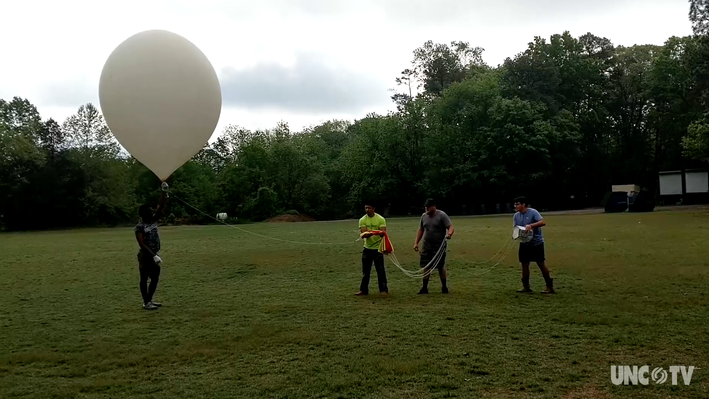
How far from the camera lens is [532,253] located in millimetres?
10039

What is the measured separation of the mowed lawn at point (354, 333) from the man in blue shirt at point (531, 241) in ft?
1.42

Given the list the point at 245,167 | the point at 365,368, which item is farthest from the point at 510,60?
the point at 365,368

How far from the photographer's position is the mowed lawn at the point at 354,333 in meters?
5.53

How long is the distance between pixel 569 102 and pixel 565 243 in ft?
130

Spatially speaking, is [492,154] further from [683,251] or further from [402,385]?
[402,385]

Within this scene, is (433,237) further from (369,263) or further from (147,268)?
(147,268)

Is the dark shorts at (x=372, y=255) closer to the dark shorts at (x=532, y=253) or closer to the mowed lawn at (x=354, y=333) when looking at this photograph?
the mowed lawn at (x=354, y=333)

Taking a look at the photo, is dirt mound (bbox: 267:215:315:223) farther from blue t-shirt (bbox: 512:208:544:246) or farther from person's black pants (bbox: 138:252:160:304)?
blue t-shirt (bbox: 512:208:544:246)

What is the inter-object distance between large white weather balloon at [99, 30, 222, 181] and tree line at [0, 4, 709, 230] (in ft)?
141

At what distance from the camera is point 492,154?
168 feet

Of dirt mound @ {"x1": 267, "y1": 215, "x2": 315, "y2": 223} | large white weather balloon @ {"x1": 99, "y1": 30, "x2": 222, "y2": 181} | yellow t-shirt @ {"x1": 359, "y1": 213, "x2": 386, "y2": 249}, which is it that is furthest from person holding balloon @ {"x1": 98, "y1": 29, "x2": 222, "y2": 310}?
dirt mound @ {"x1": 267, "y1": 215, "x2": 315, "y2": 223}

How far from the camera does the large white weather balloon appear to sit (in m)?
8.52

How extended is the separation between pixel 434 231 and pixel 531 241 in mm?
1700

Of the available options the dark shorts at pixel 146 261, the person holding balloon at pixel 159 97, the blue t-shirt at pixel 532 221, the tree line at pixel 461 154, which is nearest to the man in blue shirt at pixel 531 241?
the blue t-shirt at pixel 532 221
